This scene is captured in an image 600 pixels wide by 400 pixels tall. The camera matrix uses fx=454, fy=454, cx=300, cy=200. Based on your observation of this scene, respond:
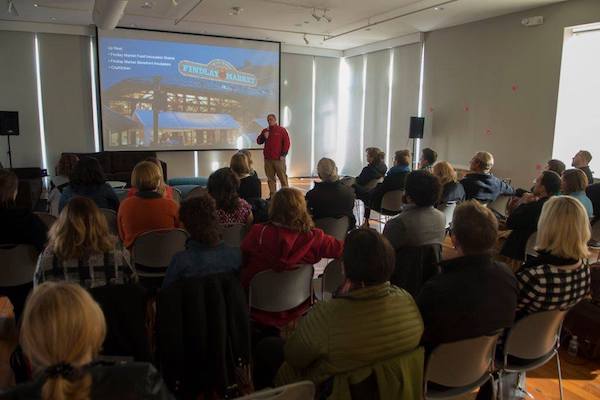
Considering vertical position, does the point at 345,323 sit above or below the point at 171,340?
above

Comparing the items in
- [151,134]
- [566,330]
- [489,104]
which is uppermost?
[489,104]

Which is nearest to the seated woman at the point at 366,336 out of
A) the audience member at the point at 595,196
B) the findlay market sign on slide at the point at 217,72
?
the audience member at the point at 595,196

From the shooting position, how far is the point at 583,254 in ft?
7.11

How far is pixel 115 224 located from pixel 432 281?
110 inches

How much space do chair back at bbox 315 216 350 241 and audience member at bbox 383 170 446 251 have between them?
1026 millimetres

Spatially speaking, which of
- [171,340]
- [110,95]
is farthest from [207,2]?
[171,340]

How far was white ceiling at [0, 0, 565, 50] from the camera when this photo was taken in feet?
23.2

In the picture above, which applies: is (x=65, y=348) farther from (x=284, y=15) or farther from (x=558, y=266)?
(x=284, y=15)

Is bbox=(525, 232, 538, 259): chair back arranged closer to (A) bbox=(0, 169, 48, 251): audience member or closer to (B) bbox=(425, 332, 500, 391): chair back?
(B) bbox=(425, 332, 500, 391): chair back

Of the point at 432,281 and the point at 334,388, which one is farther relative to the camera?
the point at 432,281

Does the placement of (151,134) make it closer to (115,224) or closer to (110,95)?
(110,95)

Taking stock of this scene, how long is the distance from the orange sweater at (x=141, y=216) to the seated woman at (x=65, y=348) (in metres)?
2.23

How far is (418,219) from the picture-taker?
288 centimetres

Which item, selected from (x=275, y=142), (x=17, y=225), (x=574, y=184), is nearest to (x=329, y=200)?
(x=574, y=184)
